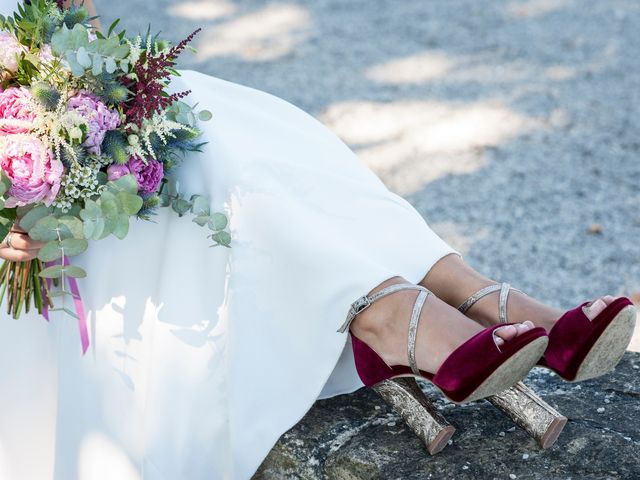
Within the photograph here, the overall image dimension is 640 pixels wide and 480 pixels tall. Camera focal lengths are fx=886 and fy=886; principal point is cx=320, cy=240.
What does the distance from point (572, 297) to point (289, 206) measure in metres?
1.99

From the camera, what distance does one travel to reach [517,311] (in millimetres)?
1935

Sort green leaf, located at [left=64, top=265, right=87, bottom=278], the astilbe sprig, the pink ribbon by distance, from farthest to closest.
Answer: the pink ribbon < green leaf, located at [left=64, top=265, right=87, bottom=278] < the astilbe sprig

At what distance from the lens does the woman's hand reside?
1901 mm

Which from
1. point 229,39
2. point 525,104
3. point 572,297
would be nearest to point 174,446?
point 572,297

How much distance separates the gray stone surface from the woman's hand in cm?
71

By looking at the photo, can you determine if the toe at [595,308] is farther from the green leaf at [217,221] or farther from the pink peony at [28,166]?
the pink peony at [28,166]

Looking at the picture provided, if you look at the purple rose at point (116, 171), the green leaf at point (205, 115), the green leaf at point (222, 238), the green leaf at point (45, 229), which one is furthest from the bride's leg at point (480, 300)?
the green leaf at point (45, 229)

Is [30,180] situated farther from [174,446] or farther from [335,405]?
[335,405]

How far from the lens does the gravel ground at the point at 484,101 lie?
394cm

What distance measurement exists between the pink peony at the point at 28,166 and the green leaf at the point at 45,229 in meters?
0.06

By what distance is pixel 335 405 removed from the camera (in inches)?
84.9

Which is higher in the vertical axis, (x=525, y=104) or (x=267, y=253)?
(x=525, y=104)

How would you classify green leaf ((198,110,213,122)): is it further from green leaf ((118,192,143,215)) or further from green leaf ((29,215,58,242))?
green leaf ((29,215,58,242))

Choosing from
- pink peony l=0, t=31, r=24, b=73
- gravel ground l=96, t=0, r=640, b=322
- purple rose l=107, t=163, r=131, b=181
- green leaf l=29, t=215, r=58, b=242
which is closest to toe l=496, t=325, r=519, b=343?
purple rose l=107, t=163, r=131, b=181
